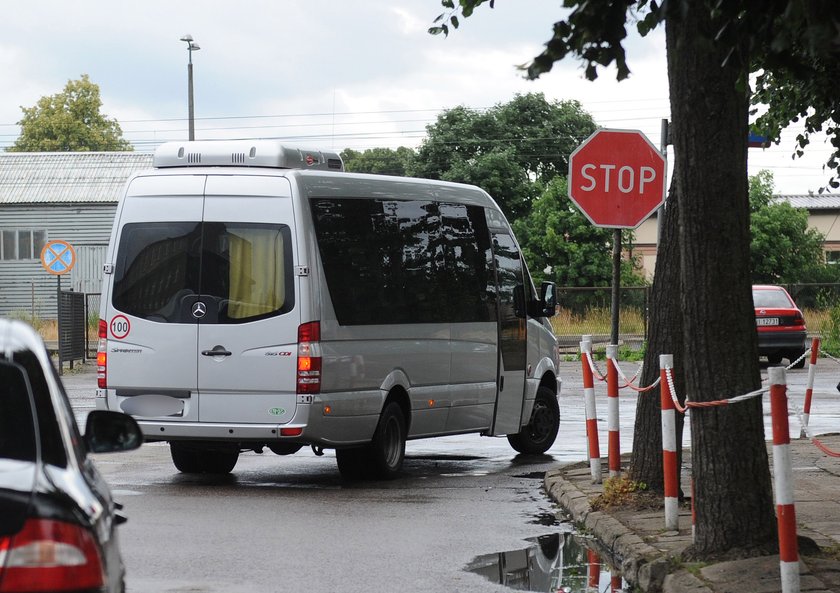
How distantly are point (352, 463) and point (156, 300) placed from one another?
2255 millimetres

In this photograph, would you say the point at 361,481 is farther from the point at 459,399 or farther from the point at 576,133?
the point at 576,133

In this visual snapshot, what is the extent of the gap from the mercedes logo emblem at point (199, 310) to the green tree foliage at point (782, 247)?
45.7m

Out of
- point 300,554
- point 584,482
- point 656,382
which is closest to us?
point 300,554

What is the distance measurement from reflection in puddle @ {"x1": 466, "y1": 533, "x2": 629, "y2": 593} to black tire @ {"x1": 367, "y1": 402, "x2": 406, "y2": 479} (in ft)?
11.6

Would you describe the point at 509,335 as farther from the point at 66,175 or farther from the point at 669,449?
the point at 66,175

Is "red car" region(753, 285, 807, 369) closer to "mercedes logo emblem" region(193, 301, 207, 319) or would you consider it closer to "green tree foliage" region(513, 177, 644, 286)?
"mercedes logo emblem" region(193, 301, 207, 319)

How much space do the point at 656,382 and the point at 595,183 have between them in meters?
3.01

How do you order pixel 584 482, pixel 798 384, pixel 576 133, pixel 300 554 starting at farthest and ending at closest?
pixel 576 133
pixel 798 384
pixel 584 482
pixel 300 554

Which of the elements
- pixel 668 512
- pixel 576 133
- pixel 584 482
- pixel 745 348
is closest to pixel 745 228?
pixel 745 348

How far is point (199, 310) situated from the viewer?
40.3 ft

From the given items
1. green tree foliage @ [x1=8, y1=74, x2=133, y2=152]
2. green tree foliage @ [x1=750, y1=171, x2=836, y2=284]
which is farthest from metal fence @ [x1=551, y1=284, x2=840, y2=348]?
green tree foliage @ [x1=8, y1=74, x2=133, y2=152]

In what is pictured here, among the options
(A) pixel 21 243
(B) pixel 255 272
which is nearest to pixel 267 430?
(B) pixel 255 272

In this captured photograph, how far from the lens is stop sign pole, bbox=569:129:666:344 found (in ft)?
41.4

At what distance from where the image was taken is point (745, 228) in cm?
755
